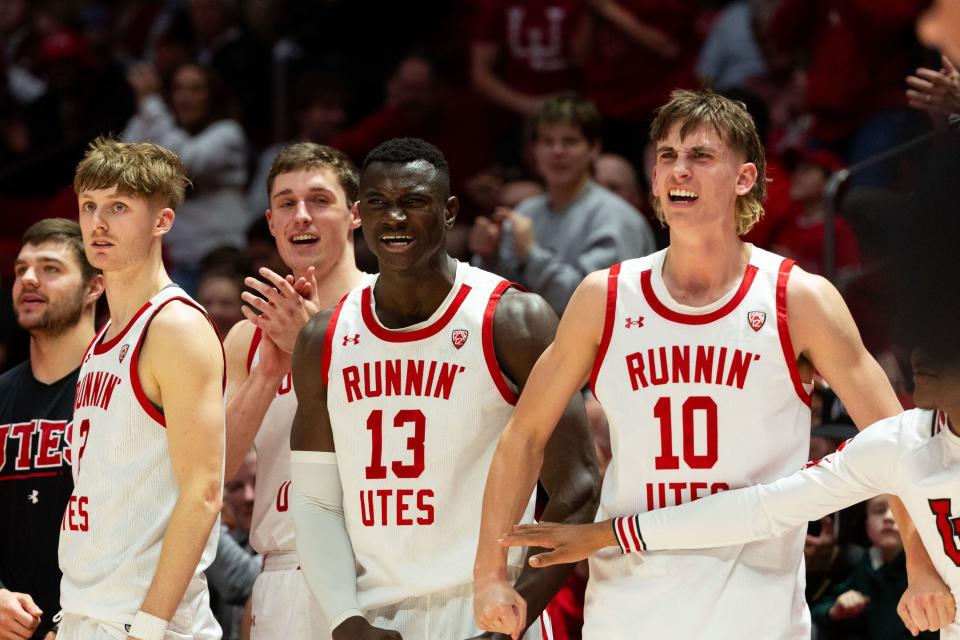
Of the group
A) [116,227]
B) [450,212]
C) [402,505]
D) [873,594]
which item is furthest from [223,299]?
[873,594]

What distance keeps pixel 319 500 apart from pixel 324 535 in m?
0.12

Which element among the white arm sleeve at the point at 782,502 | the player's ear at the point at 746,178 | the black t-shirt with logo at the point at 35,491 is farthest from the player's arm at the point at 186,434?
the player's ear at the point at 746,178

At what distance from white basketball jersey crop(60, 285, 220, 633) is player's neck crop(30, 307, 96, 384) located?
811 mm

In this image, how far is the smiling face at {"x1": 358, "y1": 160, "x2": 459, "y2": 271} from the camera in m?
4.68

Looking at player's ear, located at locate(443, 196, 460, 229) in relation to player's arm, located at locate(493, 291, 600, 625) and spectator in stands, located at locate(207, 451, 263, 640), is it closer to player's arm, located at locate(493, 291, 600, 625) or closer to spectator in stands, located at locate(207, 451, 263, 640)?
player's arm, located at locate(493, 291, 600, 625)

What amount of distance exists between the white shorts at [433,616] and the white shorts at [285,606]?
0.49m

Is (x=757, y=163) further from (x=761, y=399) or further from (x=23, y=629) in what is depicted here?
(x=23, y=629)

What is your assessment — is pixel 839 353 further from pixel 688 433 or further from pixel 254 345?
pixel 254 345

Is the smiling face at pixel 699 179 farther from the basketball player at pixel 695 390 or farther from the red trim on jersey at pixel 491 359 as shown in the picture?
the red trim on jersey at pixel 491 359

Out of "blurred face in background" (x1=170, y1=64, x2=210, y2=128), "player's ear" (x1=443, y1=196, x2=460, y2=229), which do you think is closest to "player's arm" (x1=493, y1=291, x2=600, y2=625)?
"player's ear" (x1=443, y1=196, x2=460, y2=229)

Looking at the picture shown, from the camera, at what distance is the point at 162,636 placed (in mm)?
4578

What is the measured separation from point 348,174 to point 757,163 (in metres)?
1.76

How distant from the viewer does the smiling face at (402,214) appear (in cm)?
468

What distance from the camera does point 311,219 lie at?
5.47 metres
